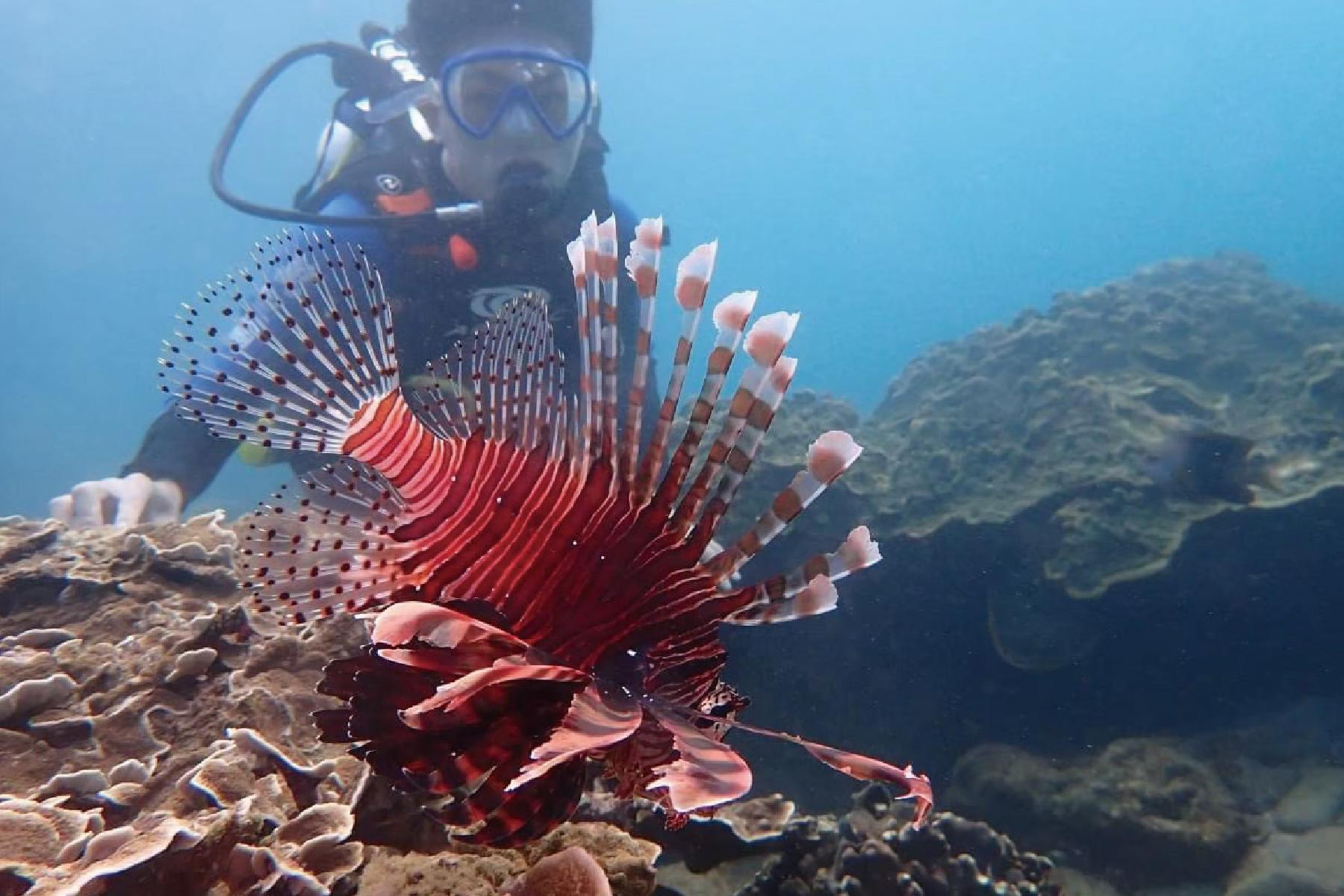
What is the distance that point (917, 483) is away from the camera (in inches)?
308

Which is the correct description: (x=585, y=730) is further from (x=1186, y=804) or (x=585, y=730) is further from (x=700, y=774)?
(x=1186, y=804)

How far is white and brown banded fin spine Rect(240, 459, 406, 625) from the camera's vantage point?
160 centimetres

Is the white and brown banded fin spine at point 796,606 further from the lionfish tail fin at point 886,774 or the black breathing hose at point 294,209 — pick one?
the black breathing hose at point 294,209

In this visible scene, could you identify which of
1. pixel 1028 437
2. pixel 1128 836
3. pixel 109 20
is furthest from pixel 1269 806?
pixel 109 20

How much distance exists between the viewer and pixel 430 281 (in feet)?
17.9

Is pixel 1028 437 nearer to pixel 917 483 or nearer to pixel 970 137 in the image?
pixel 917 483

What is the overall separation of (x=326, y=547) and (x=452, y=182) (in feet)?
16.9

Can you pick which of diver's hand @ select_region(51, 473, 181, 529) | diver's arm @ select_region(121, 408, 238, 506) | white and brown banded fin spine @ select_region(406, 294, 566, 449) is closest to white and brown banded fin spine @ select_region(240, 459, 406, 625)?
white and brown banded fin spine @ select_region(406, 294, 566, 449)

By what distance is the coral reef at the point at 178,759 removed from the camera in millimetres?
1509

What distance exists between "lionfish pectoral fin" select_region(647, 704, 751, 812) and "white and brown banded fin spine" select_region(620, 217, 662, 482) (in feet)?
2.21

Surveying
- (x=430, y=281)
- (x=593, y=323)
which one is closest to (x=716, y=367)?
(x=593, y=323)

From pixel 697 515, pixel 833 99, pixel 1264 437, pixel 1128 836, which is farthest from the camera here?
pixel 833 99

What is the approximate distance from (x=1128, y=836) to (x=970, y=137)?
429 feet

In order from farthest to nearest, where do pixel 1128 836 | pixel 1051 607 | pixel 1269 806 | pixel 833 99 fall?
pixel 833 99, pixel 1051 607, pixel 1269 806, pixel 1128 836
